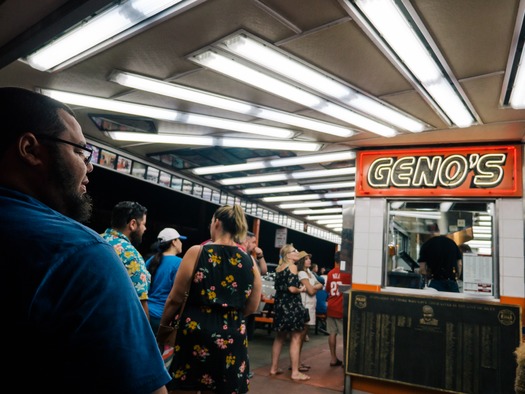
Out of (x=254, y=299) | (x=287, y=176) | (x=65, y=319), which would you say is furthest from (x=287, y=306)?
(x=65, y=319)

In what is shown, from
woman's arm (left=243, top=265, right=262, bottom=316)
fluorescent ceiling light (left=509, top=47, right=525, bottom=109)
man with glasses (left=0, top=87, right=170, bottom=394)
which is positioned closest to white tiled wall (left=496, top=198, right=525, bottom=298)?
fluorescent ceiling light (left=509, top=47, right=525, bottom=109)

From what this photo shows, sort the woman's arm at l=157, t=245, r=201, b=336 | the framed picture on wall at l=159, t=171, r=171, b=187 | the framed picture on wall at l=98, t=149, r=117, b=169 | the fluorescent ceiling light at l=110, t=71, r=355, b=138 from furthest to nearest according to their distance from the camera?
1. the framed picture on wall at l=159, t=171, r=171, b=187
2. the framed picture on wall at l=98, t=149, r=117, b=169
3. the fluorescent ceiling light at l=110, t=71, r=355, b=138
4. the woman's arm at l=157, t=245, r=201, b=336

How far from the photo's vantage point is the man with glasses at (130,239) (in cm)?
277

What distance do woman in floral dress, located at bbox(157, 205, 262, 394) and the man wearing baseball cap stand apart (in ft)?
3.21

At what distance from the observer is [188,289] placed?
8.24 ft

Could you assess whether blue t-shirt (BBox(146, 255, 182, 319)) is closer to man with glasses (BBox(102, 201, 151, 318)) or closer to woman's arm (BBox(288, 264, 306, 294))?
man with glasses (BBox(102, 201, 151, 318))

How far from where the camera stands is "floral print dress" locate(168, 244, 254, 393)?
241 centimetres

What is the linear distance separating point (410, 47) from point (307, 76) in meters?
0.86

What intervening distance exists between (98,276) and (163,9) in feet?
7.64

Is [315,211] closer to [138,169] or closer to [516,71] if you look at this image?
[138,169]

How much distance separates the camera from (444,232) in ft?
20.1

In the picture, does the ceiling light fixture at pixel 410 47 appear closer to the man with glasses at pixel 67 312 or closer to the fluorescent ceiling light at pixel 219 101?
the fluorescent ceiling light at pixel 219 101

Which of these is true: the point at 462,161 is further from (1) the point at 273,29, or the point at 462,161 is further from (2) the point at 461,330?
(1) the point at 273,29

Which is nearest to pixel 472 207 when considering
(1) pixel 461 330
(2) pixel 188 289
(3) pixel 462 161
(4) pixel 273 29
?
(3) pixel 462 161
